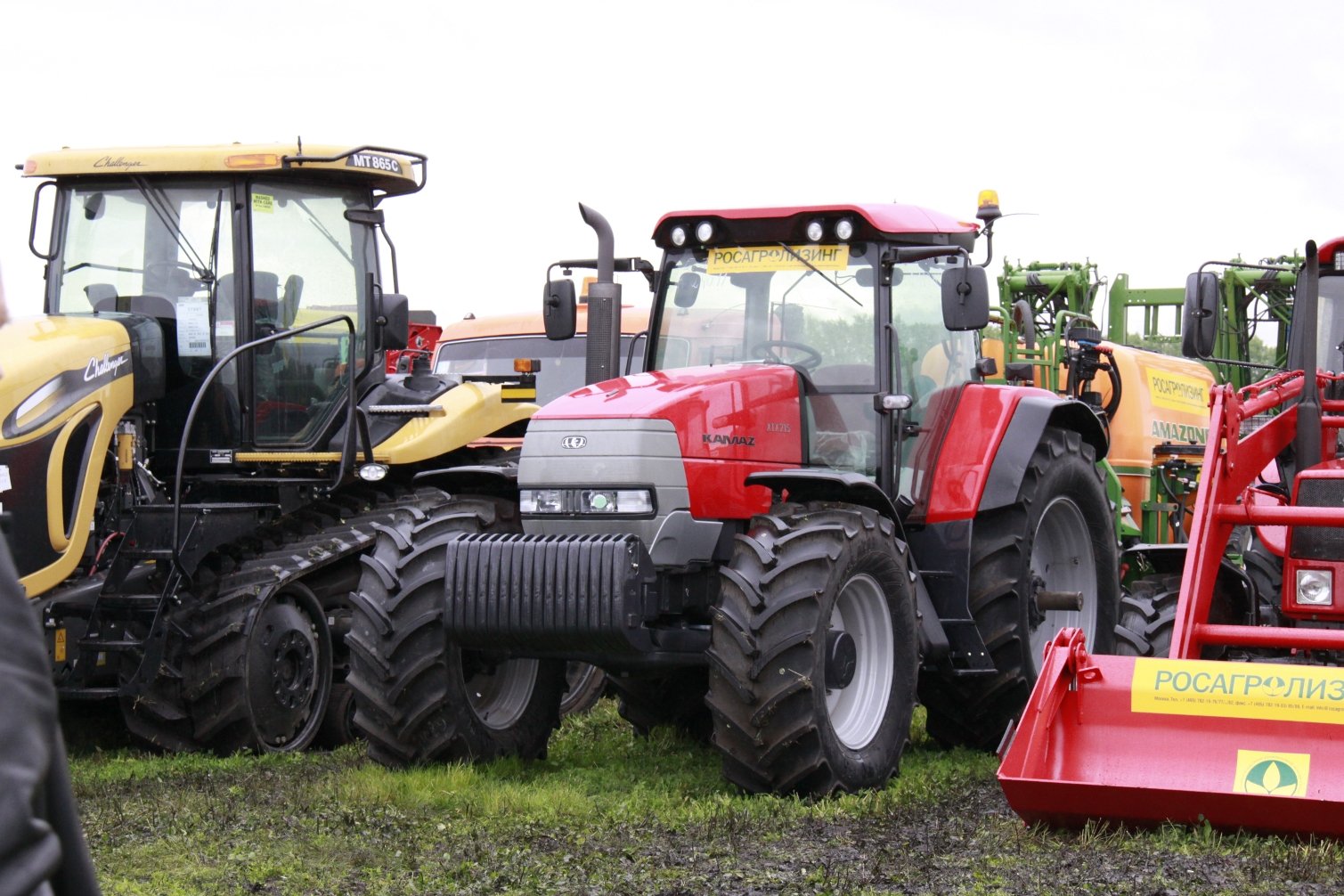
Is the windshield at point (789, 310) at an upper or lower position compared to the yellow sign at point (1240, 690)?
upper

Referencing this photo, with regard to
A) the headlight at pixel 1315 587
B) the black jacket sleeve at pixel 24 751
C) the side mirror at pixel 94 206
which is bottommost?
the headlight at pixel 1315 587

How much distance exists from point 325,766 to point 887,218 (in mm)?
3478

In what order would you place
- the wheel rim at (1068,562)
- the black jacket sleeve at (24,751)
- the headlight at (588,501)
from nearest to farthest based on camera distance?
the black jacket sleeve at (24,751)
the headlight at (588,501)
the wheel rim at (1068,562)

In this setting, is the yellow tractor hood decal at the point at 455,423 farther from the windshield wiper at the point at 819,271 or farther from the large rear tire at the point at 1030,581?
the large rear tire at the point at 1030,581

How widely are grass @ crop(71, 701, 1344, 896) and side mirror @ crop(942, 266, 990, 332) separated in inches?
74.6

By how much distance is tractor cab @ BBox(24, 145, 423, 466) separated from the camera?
8438mm

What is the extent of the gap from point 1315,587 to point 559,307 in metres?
3.45

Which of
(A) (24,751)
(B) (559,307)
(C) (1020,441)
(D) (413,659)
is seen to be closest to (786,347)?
(B) (559,307)

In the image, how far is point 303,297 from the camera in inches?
344

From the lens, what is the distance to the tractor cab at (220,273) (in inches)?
332

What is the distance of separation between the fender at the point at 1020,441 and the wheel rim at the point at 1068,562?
1.68 ft

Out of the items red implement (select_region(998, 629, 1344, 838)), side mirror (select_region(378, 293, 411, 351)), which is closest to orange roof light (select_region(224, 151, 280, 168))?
side mirror (select_region(378, 293, 411, 351))

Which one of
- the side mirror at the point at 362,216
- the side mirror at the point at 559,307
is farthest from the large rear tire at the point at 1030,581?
the side mirror at the point at 362,216

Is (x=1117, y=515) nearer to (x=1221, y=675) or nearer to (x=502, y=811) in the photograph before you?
(x=1221, y=675)
